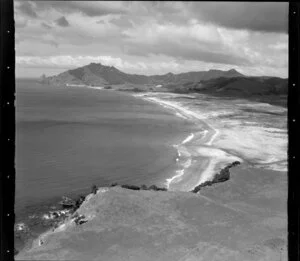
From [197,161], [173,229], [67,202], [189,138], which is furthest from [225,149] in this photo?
[173,229]

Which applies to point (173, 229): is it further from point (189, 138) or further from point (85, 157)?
point (189, 138)

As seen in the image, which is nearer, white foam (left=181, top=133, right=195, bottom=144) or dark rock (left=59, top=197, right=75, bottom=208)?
dark rock (left=59, top=197, right=75, bottom=208)

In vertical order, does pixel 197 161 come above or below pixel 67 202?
above

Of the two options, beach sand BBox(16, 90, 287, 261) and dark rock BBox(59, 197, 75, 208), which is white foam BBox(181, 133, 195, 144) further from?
dark rock BBox(59, 197, 75, 208)

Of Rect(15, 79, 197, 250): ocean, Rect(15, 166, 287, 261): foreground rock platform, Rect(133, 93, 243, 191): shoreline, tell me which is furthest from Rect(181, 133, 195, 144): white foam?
Rect(15, 166, 287, 261): foreground rock platform

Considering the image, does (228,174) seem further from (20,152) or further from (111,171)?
(20,152)

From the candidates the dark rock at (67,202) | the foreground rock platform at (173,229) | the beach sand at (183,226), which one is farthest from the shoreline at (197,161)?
the foreground rock platform at (173,229)

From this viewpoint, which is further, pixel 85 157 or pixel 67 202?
pixel 85 157
